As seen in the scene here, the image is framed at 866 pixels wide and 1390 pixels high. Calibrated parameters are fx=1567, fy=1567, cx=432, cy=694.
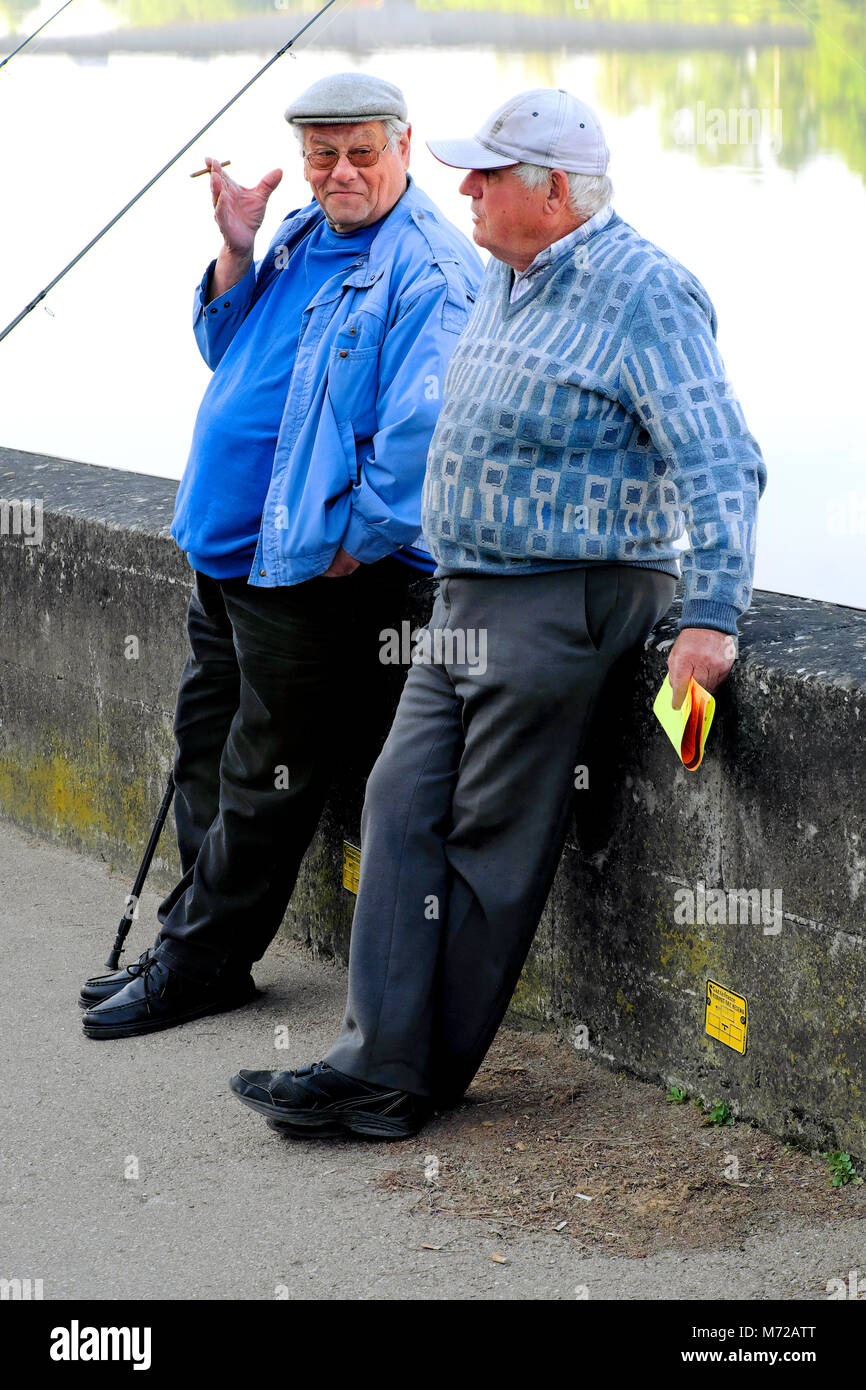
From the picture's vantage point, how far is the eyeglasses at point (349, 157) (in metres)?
3.17

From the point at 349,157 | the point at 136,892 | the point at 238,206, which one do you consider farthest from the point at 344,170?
the point at 136,892

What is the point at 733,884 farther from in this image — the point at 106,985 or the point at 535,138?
the point at 106,985

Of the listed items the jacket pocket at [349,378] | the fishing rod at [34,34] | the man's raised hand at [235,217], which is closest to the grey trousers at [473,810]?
the jacket pocket at [349,378]

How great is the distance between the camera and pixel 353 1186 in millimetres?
2828

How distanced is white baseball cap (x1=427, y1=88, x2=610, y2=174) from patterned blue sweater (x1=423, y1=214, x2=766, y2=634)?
0.47 ft

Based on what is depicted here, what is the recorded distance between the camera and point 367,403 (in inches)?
125

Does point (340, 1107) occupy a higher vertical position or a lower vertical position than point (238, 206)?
lower

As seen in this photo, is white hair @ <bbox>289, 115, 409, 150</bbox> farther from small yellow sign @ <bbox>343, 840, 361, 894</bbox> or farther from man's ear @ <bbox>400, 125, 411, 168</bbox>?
small yellow sign @ <bbox>343, 840, 361, 894</bbox>

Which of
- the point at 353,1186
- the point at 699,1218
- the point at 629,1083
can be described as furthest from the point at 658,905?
the point at 353,1186

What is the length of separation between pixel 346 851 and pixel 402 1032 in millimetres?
876

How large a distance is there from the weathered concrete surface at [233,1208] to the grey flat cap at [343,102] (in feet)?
6.34

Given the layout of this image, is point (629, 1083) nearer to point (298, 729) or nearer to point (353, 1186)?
point (353, 1186)

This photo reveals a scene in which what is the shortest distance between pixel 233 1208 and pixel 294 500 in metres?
1.36

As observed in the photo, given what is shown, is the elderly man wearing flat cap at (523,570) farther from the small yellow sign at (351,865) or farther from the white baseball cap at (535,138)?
the small yellow sign at (351,865)
